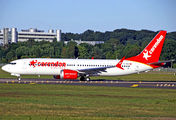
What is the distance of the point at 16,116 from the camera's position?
18.5 m

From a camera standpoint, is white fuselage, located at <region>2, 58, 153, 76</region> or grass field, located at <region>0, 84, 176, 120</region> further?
white fuselage, located at <region>2, 58, 153, 76</region>

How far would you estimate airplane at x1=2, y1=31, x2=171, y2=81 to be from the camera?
164ft

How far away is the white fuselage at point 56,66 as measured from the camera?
49.9 meters

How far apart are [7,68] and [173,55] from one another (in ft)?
347

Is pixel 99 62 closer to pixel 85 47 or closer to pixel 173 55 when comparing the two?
pixel 173 55

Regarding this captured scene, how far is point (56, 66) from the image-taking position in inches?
1980

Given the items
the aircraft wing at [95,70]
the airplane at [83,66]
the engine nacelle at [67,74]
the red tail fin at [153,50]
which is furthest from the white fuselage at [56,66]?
the engine nacelle at [67,74]

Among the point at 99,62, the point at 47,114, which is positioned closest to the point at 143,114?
the point at 47,114

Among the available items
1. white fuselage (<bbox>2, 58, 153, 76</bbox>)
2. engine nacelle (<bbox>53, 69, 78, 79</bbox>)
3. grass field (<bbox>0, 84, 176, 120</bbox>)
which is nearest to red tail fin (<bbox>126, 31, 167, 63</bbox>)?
white fuselage (<bbox>2, 58, 153, 76</bbox>)

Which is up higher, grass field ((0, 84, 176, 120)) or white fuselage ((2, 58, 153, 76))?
white fuselage ((2, 58, 153, 76))

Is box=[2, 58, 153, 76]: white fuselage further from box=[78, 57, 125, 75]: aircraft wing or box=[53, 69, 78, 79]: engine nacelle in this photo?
box=[53, 69, 78, 79]: engine nacelle

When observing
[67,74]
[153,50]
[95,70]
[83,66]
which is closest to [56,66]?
[67,74]

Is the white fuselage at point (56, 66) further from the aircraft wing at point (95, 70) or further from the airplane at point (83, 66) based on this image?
the aircraft wing at point (95, 70)

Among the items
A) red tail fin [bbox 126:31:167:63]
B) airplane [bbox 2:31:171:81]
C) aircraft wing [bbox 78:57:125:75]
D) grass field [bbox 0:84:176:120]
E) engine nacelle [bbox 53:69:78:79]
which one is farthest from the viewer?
red tail fin [bbox 126:31:167:63]
